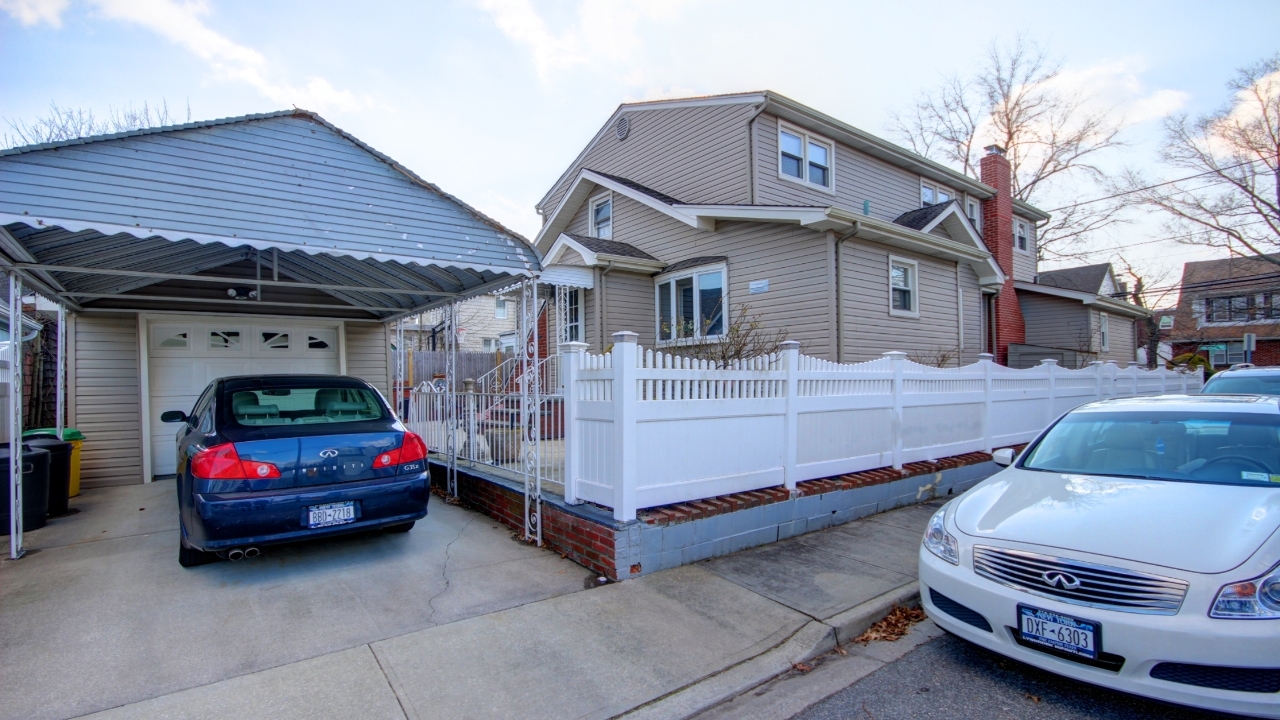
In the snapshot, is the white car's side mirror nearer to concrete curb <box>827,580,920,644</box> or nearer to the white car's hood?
the white car's hood

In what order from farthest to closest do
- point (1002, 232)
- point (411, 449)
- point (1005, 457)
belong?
point (1002, 232), point (411, 449), point (1005, 457)

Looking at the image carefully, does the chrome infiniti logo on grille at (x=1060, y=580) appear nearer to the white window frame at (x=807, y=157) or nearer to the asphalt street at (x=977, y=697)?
the asphalt street at (x=977, y=697)

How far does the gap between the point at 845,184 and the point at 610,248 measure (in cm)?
548

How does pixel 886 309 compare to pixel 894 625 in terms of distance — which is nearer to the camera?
pixel 894 625

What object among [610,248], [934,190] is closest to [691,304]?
[610,248]

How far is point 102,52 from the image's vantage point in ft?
32.4

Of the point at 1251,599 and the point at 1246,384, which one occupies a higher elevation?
the point at 1246,384

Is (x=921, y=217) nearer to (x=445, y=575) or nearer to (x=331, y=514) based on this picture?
(x=445, y=575)

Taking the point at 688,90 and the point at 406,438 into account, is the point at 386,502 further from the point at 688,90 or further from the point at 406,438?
the point at 688,90

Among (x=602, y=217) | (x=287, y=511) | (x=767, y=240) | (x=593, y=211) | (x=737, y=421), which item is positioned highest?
(x=593, y=211)

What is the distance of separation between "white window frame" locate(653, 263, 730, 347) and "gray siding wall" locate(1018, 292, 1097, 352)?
39.0 feet

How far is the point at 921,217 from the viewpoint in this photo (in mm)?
13102

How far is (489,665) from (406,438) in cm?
227

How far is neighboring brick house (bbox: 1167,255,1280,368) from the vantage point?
91.4 ft
